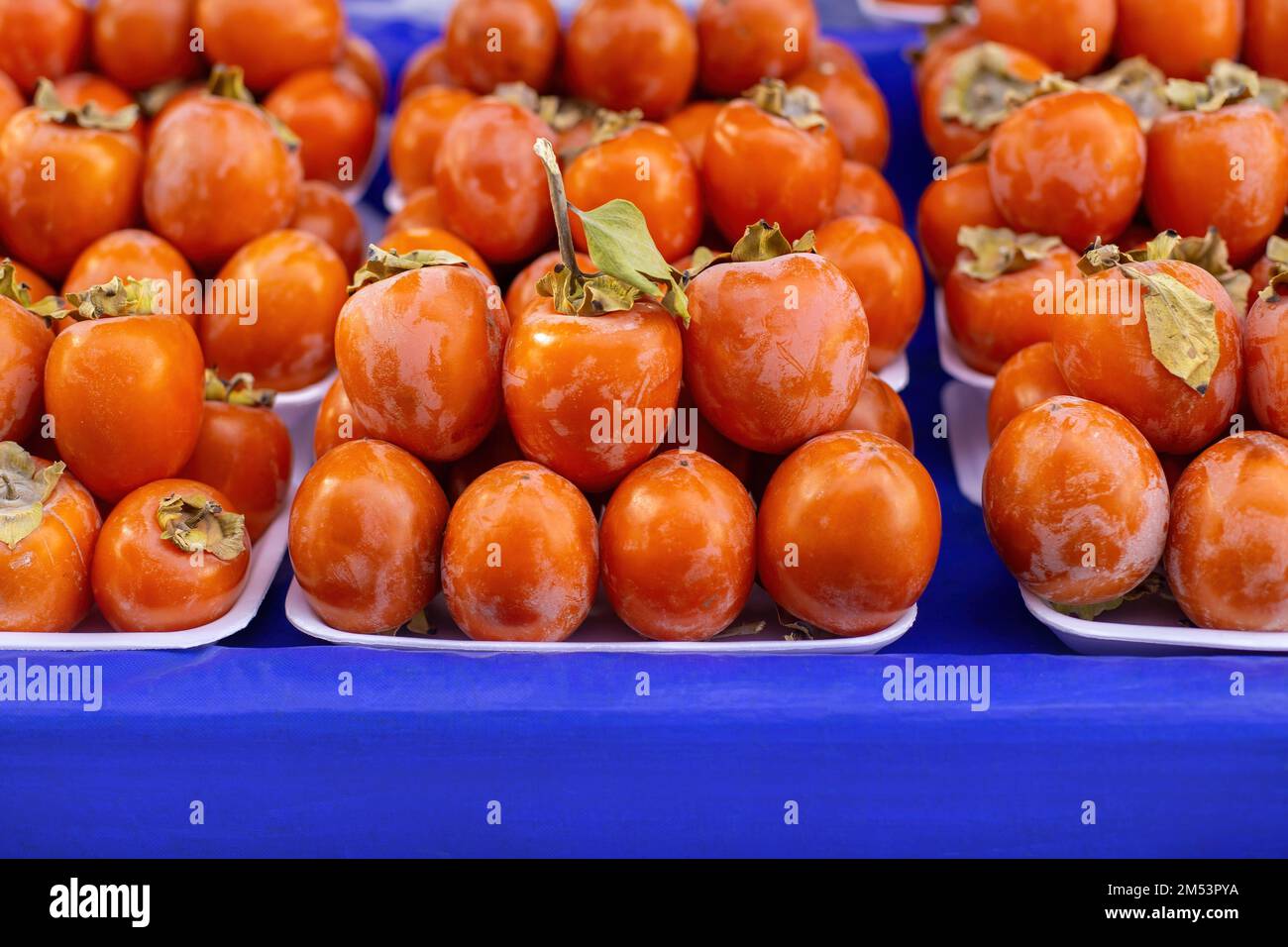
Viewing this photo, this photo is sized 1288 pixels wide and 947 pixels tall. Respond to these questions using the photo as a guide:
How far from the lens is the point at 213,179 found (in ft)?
5.54

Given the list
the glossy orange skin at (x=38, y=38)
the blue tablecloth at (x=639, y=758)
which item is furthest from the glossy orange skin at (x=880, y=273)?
the glossy orange skin at (x=38, y=38)

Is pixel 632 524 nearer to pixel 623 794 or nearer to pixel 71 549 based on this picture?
pixel 623 794

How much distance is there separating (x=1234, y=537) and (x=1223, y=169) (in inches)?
23.1

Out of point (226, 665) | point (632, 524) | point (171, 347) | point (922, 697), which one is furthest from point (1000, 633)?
point (171, 347)

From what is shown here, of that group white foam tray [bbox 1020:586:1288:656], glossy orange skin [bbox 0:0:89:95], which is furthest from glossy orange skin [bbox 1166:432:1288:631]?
glossy orange skin [bbox 0:0:89:95]

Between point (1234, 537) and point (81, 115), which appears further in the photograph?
point (81, 115)

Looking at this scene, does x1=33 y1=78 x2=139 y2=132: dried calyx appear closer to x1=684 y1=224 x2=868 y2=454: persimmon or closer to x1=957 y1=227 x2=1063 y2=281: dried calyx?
x1=684 y1=224 x2=868 y2=454: persimmon

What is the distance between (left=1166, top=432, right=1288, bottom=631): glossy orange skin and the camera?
1.24 metres

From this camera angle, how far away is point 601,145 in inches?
64.1

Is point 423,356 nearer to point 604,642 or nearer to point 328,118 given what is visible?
point 604,642

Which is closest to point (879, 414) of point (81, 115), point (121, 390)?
point (121, 390)

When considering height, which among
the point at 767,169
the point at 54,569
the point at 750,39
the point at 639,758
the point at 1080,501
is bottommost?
the point at 639,758

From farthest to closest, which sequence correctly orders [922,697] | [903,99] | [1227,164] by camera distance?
[903,99], [1227,164], [922,697]

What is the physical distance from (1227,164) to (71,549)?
4.67 ft
